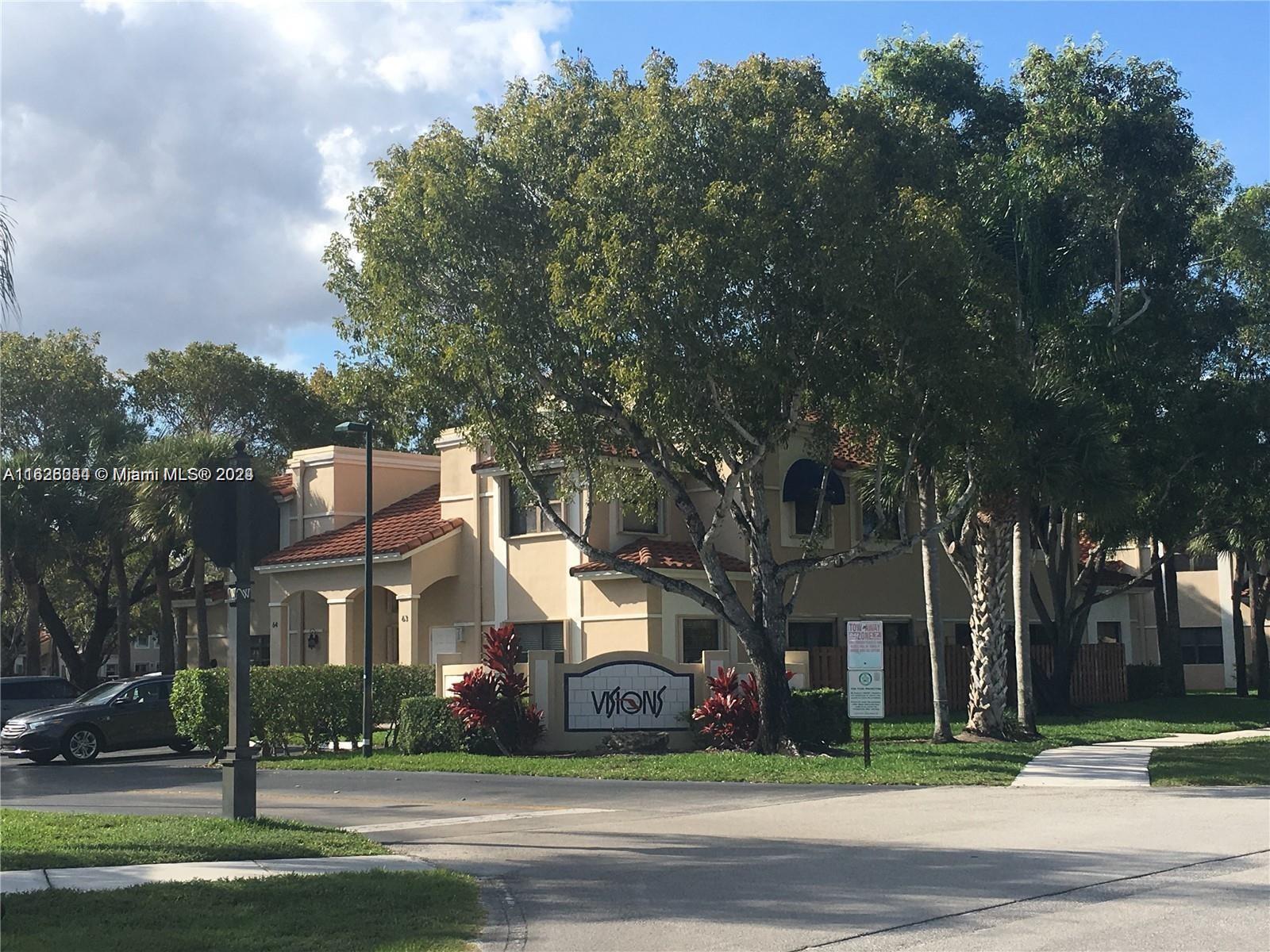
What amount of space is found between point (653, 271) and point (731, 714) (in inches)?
330

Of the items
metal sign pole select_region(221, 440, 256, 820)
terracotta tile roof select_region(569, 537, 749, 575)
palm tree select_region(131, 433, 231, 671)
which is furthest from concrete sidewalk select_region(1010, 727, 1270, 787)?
palm tree select_region(131, 433, 231, 671)

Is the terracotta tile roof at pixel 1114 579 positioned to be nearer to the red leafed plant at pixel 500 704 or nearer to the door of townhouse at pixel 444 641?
the door of townhouse at pixel 444 641

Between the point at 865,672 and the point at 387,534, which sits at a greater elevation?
the point at 387,534

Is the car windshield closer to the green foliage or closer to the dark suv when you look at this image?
the dark suv

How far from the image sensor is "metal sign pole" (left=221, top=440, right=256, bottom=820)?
12695 millimetres

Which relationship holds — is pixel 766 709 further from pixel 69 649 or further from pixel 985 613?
pixel 69 649

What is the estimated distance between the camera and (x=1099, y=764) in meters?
20.4

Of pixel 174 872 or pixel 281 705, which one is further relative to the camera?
pixel 281 705

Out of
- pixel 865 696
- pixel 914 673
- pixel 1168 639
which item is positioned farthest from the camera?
pixel 1168 639

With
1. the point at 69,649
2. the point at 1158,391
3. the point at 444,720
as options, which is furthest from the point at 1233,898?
the point at 69,649

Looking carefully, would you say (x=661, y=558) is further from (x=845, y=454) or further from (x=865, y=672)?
(x=865, y=672)

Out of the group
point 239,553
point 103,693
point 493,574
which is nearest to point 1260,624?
point 493,574

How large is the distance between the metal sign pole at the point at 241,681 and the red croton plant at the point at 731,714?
11369 mm

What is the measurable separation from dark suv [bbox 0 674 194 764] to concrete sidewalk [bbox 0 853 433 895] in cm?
1656
